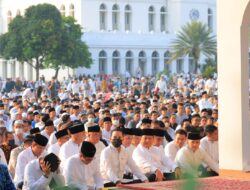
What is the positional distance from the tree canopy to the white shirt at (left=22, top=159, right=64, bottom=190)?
44044 millimetres

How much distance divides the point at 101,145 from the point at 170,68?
56.4m

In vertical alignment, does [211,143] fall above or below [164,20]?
below

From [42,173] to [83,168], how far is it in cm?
58

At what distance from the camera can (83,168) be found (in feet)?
35.6

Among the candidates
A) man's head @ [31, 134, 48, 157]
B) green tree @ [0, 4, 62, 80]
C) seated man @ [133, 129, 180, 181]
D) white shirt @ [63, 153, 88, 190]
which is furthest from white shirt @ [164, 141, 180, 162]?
green tree @ [0, 4, 62, 80]

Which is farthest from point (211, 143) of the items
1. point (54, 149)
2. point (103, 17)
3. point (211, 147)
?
point (103, 17)

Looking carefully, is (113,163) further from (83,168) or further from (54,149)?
(83,168)

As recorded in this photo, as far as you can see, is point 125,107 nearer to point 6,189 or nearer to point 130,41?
point 6,189

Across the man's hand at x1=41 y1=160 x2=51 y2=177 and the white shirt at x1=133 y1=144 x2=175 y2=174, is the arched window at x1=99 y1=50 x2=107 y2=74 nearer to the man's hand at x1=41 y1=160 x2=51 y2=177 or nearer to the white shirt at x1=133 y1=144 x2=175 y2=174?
the white shirt at x1=133 y1=144 x2=175 y2=174

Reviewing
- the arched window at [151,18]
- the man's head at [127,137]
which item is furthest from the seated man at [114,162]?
the arched window at [151,18]

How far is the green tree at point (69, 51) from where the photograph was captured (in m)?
55.1

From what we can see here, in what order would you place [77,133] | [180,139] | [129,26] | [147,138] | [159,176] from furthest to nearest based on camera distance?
[129,26], [180,139], [147,138], [159,176], [77,133]

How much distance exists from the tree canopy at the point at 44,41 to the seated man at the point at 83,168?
43.5 metres

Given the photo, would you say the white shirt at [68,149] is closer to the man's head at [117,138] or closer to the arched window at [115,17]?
the man's head at [117,138]
